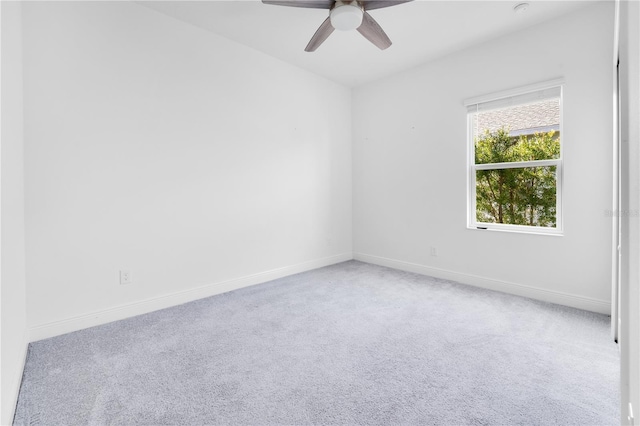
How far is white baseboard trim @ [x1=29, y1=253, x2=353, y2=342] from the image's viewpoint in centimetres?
228

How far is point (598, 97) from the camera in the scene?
2625mm

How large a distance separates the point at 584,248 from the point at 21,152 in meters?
4.50

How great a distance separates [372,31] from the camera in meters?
2.52

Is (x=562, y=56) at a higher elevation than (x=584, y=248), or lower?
higher

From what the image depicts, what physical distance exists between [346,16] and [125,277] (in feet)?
9.11

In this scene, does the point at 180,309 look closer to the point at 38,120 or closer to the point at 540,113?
the point at 38,120

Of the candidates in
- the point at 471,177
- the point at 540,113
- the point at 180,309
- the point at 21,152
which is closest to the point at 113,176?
the point at 21,152

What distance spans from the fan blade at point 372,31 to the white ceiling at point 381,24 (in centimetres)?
31

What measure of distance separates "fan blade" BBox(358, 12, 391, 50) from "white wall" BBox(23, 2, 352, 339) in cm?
149

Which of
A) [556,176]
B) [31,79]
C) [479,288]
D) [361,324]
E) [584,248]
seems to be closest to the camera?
[31,79]

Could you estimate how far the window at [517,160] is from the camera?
2979mm

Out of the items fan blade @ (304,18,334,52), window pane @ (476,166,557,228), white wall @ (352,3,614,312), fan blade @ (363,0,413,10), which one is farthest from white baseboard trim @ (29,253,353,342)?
fan blade @ (363,0,413,10)
